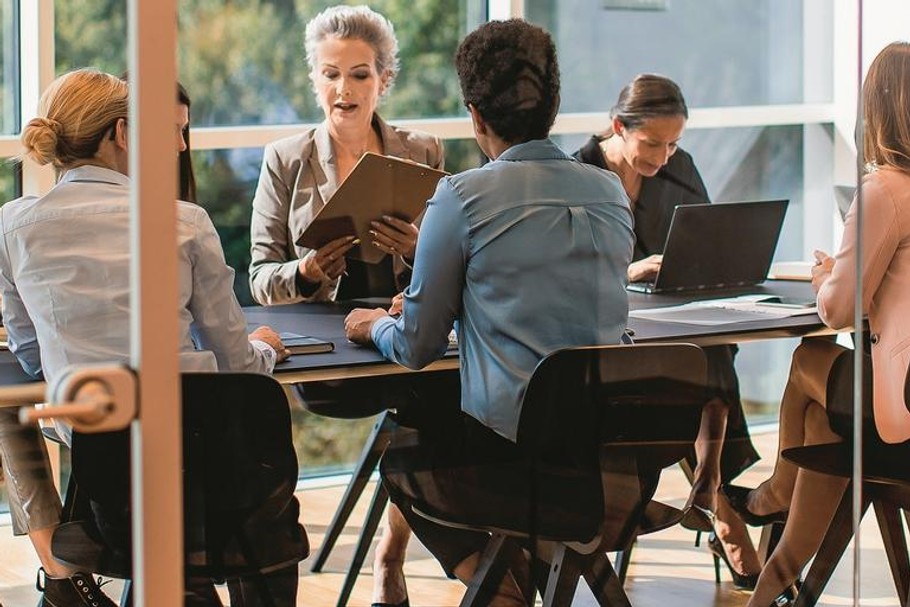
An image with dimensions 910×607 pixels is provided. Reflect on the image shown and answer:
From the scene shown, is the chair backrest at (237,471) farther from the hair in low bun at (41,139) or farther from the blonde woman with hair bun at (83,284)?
the hair in low bun at (41,139)

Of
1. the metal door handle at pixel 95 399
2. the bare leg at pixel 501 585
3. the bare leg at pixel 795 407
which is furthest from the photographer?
the bare leg at pixel 795 407

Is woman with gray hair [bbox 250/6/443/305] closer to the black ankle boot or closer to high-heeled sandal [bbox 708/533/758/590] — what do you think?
the black ankle boot

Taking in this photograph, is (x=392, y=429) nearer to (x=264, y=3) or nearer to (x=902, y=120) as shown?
(x=264, y=3)

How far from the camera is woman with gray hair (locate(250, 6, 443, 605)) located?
7.82 feet

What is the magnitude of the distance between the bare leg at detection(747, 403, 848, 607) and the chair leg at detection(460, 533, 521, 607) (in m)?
0.61

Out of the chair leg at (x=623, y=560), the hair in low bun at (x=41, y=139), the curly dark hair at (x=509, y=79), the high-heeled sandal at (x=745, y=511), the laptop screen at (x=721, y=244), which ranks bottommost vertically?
the chair leg at (x=623, y=560)

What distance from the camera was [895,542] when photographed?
2842 millimetres

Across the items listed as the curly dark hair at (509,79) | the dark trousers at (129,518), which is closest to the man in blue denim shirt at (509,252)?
the curly dark hair at (509,79)

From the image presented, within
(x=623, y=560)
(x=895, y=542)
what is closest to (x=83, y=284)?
(x=623, y=560)

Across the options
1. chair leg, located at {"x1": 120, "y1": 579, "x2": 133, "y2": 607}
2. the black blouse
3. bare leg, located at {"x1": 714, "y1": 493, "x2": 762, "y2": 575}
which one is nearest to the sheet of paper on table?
the black blouse

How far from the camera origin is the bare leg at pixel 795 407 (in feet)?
9.00

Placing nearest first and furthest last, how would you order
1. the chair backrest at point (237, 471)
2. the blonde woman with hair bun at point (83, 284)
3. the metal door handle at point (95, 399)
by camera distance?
the metal door handle at point (95, 399), the blonde woman with hair bun at point (83, 284), the chair backrest at point (237, 471)

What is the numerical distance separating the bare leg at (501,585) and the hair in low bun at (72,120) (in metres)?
1.00

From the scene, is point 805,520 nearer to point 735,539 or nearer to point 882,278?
point 735,539
